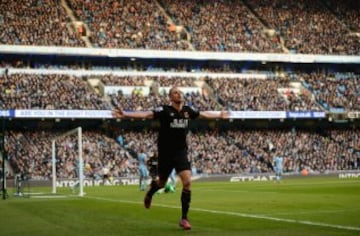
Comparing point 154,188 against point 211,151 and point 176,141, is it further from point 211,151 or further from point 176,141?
point 211,151

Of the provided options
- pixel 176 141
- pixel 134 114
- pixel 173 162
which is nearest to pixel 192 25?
pixel 176 141

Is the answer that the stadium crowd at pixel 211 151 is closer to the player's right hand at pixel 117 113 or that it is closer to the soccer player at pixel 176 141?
the soccer player at pixel 176 141

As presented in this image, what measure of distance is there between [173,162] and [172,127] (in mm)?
648

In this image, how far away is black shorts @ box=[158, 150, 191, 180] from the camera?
1286 centimetres

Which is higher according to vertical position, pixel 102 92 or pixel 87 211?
pixel 102 92

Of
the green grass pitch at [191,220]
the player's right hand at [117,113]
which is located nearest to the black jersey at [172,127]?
the player's right hand at [117,113]

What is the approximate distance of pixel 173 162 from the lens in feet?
42.4

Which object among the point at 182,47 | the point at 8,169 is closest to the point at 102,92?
the point at 182,47

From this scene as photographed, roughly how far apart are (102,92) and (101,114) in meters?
4.29

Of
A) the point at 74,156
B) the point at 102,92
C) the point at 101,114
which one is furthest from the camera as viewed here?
the point at 102,92

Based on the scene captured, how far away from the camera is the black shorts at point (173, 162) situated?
12859 millimetres

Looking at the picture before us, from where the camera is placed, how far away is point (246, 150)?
59.2 m

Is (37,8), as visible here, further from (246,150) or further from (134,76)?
(246,150)

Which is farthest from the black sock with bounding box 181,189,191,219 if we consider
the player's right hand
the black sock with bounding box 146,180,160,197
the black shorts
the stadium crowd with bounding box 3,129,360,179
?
the stadium crowd with bounding box 3,129,360,179
